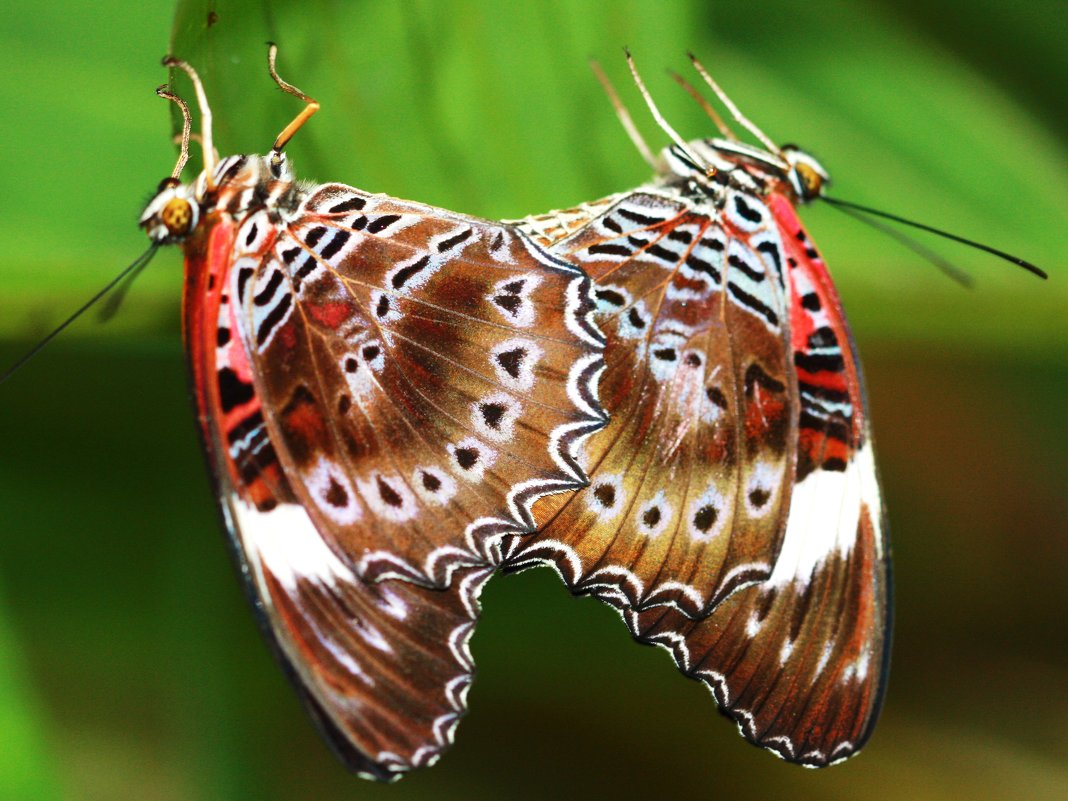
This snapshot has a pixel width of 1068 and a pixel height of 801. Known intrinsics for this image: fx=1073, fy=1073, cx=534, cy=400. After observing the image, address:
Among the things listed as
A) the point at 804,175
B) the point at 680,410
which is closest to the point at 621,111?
the point at 804,175

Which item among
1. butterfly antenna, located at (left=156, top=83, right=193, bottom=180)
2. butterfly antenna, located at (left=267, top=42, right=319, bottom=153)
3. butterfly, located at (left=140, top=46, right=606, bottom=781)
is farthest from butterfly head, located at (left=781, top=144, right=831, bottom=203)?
butterfly antenna, located at (left=156, top=83, right=193, bottom=180)

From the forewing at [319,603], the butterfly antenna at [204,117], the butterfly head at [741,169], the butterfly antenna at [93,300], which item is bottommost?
the forewing at [319,603]

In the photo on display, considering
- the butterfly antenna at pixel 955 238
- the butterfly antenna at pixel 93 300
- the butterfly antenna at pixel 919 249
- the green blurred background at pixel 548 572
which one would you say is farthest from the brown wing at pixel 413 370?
the butterfly antenna at pixel 919 249

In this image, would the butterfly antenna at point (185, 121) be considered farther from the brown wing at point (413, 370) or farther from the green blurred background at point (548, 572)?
the green blurred background at point (548, 572)

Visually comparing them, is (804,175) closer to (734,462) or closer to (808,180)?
(808,180)

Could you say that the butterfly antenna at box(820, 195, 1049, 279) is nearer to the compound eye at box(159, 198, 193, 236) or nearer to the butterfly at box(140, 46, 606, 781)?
the butterfly at box(140, 46, 606, 781)

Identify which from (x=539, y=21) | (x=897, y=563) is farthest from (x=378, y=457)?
(x=897, y=563)
